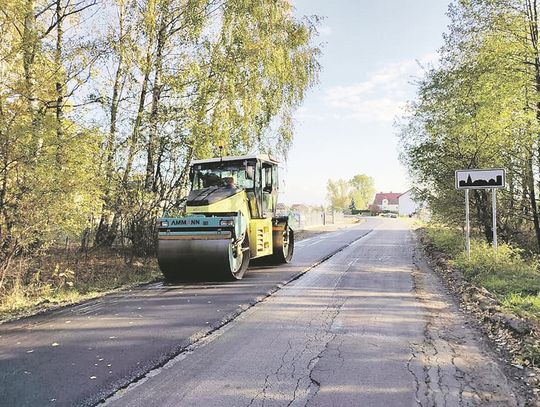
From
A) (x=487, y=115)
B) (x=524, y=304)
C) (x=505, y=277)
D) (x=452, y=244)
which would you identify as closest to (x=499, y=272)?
(x=505, y=277)

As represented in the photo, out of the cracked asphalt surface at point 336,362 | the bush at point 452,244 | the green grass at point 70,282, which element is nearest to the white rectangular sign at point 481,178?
the bush at point 452,244

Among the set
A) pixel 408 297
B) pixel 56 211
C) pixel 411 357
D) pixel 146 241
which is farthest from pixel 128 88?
pixel 411 357

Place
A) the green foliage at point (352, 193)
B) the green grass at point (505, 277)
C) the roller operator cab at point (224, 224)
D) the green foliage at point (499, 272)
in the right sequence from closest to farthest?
1. the green grass at point (505, 277)
2. the green foliage at point (499, 272)
3. the roller operator cab at point (224, 224)
4. the green foliage at point (352, 193)

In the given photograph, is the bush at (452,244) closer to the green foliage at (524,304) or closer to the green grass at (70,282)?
the green foliage at (524,304)

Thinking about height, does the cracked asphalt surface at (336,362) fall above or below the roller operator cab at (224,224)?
below

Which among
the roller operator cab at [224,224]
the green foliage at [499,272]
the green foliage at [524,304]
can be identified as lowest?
the green foliage at [524,304]

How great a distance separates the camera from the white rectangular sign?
12.1m

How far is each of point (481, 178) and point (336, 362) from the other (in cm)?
924

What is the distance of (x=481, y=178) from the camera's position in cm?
1243

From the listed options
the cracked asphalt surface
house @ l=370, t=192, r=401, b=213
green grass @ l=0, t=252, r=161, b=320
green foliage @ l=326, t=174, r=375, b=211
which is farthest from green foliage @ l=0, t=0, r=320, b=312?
house @ l=370, t=192, r=401, b=213

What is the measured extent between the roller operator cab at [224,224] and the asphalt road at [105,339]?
84 centimetres

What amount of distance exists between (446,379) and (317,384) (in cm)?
129

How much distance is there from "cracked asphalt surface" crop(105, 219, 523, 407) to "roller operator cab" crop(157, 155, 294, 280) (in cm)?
244

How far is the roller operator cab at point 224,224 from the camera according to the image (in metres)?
10.4
